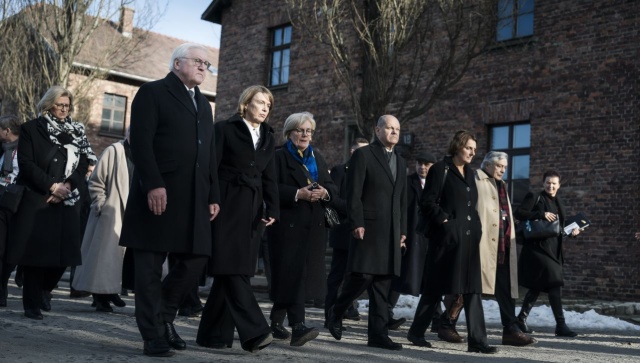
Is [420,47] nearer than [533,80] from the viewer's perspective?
Yes

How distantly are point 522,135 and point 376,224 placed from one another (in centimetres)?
930

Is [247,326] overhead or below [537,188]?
below

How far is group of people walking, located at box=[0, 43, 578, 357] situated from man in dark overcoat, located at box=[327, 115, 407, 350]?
12 millimetres

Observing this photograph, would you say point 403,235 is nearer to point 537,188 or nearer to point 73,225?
point 73,225

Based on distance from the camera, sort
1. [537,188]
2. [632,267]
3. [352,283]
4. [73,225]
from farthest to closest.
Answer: [537,188] → [632,267] → [73,225] → [352,283]

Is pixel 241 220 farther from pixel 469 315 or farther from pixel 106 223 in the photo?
pixel 106 223

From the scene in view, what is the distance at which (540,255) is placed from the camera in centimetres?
970

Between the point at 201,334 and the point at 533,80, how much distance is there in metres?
10.9

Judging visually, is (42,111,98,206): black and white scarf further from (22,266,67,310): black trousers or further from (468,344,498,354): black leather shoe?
(468,344,498,354): black leather shoe

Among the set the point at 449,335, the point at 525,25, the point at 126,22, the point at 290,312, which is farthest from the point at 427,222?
the point at 126,22

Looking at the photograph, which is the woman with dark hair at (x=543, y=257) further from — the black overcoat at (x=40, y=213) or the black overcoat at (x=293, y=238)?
the black overcoat at (x=40, y=213)

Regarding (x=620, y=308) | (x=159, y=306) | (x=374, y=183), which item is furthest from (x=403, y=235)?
(x=620, y=308)

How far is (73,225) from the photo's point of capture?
7.92 metres

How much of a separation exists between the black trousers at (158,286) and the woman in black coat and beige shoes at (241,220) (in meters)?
0.26
